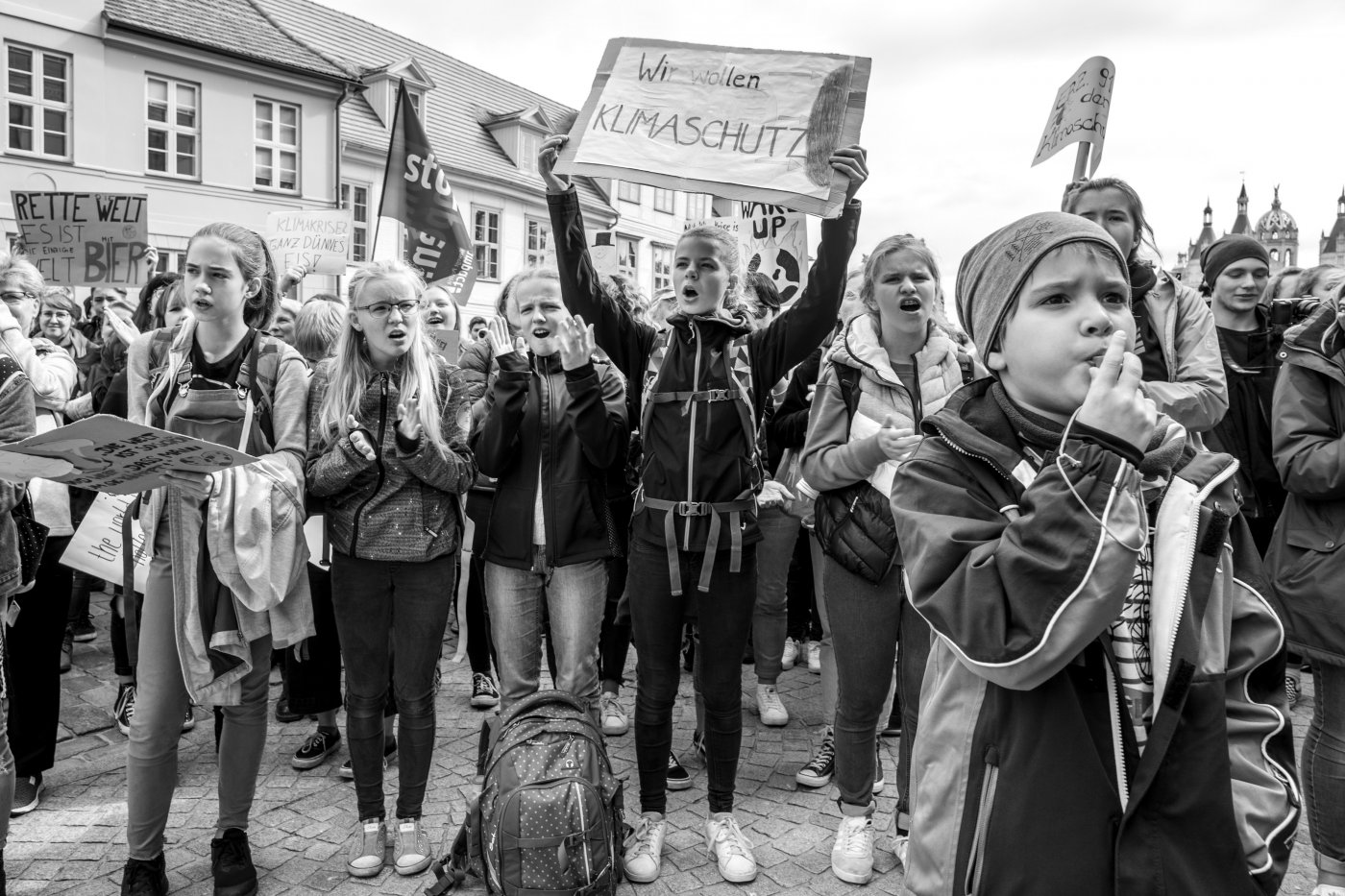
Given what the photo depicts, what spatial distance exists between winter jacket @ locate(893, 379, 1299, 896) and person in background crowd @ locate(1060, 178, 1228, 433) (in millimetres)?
1681

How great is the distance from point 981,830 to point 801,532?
408 centimetres

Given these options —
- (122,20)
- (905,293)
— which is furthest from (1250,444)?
(122,20)

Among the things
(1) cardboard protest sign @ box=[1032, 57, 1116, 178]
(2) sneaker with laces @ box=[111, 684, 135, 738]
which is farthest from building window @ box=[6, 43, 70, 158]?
(1) cardboard protest sign @ box=[1032, 57, 1116, 178]

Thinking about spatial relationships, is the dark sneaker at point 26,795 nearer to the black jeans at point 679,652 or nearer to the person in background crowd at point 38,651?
the person in background crowd at point 38,651

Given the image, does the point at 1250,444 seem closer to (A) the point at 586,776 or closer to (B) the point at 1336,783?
(B) the point at 1336,783

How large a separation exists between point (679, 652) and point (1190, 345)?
2.13m

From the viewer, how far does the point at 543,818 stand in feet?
10.1

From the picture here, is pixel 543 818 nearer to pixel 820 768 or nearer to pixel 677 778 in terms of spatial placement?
pixel 677 778

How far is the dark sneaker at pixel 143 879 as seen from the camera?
316cm

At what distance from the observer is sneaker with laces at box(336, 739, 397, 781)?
14.0 ft

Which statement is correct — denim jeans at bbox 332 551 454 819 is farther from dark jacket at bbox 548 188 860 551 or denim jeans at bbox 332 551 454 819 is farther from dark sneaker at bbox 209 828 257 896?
dark jacket at bbox 548 188 860 551

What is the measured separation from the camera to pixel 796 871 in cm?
346

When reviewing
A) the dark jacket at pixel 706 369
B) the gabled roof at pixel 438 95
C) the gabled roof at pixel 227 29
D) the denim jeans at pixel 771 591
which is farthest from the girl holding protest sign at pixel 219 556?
the gabled roof at pixel 438 95

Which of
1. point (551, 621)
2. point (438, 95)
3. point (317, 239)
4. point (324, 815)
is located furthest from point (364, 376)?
point (438, 95)
